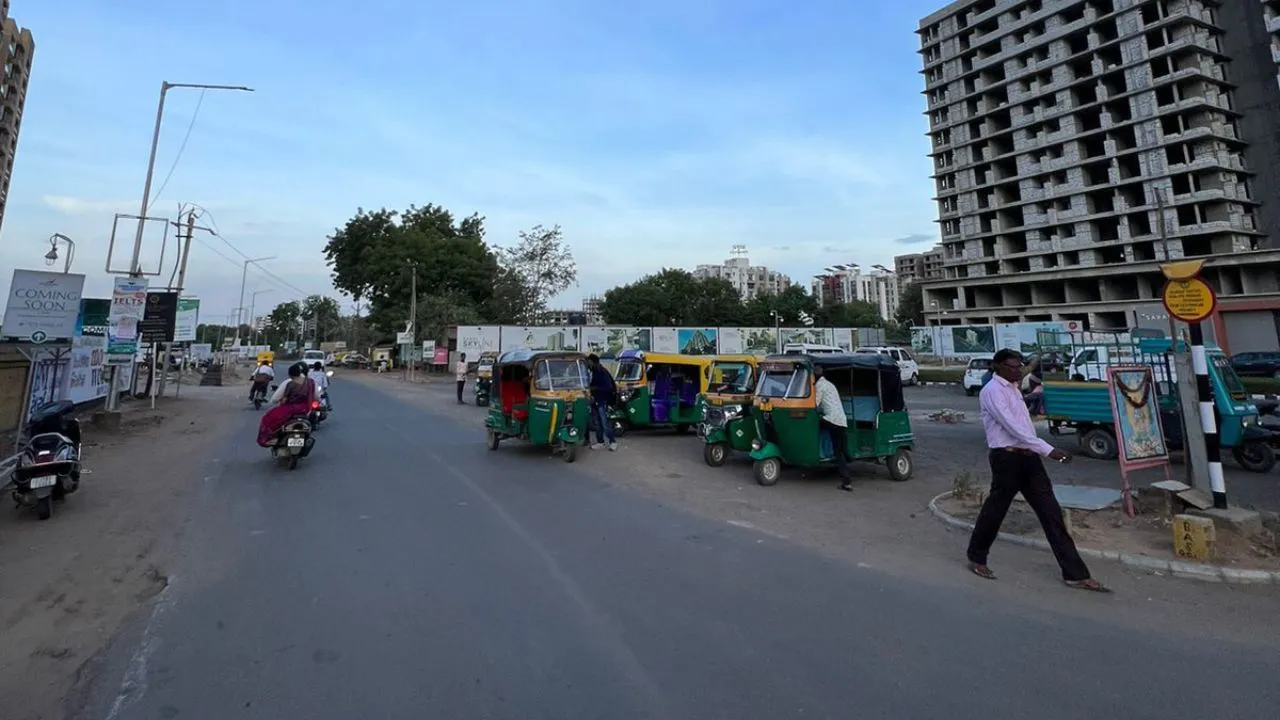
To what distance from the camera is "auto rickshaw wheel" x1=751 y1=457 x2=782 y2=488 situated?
362 inches

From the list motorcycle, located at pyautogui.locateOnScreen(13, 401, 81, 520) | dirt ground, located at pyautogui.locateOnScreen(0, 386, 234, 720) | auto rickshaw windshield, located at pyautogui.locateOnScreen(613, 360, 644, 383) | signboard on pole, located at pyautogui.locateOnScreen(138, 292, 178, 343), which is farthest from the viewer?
signboard on pole, located at pyautogui.locateOnScreen(138, 292, 178, 343)

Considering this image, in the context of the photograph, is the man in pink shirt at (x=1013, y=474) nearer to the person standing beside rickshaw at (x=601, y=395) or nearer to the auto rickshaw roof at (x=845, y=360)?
the auto rickshaw roof at (x=845, y=360)

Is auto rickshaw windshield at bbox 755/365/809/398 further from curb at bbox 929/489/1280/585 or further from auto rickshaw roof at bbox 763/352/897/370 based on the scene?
curb at bbox 929/489/1280/585

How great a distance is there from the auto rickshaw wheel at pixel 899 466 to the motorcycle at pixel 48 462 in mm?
11023

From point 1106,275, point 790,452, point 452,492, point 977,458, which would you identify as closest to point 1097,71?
point 1106,275

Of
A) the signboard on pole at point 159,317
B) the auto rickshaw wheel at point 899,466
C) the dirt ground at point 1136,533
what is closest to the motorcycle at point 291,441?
the auto rickshaw wheel at point 899,466

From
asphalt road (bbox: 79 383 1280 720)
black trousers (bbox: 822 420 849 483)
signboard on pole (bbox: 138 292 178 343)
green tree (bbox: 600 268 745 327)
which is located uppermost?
green tree (bbox: 600 268 745 327)

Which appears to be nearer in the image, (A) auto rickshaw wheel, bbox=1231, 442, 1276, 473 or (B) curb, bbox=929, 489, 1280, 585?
(B) curb, bbox=929, 489, 1280, 585

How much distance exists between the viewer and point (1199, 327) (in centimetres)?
605

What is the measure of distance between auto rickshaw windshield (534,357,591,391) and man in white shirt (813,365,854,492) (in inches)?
179

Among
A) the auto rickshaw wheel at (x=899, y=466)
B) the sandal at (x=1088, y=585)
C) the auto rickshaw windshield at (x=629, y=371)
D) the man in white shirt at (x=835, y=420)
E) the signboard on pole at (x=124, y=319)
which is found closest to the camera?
the sandal at (x=1088, y=585)

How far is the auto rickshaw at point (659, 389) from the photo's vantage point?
1495 centimetres

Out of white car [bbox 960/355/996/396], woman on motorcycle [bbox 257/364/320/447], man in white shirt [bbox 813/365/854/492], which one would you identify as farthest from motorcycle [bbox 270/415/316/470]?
white car [bbox 960/355/996/396]

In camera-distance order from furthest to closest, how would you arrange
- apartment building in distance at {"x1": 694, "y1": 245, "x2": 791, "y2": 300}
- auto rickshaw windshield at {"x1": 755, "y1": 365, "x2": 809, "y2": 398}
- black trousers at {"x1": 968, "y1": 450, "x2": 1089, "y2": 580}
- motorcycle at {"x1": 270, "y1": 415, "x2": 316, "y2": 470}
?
apartment building in distance at {"x1": 694, "y1": 245, "x2": 791, "y2": 300}
motorcycle at {"x1": 270, "y1": 415, "x2": 316, "y2": 470}
auto rickshaw windshield at {"x1": 755, "y1": 365, "x2": 809, "y2": 398}
black trousers at {"x1": 968, "y1": 450, "x2": 1089, "y2": 580}
